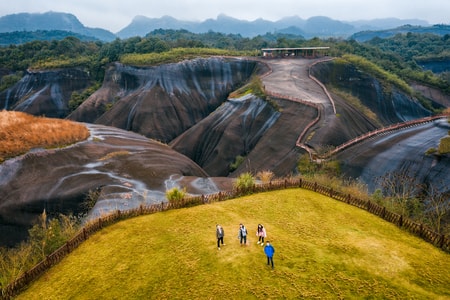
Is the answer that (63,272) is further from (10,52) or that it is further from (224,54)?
(10,52)

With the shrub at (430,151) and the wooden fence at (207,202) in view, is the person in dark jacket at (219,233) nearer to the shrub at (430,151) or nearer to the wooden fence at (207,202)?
the wooden fence at (207,202)

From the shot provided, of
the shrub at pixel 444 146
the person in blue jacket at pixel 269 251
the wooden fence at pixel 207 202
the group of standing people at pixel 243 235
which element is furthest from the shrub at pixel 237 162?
the person in blue jacket at pixel 269 251

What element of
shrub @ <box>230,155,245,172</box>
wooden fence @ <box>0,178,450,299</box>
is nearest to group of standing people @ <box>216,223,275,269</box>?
wooden fence @ <box>0,178,450,299</box>

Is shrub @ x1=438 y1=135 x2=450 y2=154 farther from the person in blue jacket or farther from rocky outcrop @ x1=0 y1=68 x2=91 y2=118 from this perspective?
rocky outcrop @ x1=0 y1=68 x2=91 y2=118

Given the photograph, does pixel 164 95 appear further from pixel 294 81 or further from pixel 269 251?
pixel 269 251

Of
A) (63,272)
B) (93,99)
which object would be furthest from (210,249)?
(93,99)

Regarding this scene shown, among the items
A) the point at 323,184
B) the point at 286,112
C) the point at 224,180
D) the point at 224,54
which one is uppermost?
the point at 224,54
